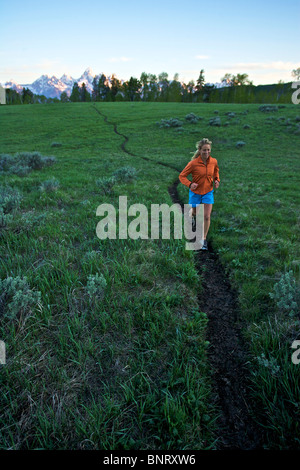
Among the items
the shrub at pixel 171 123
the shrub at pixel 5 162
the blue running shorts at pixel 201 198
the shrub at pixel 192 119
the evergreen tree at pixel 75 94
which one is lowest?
the blue running shorts at pixel 201 198

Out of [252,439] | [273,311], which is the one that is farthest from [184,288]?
[252,439]

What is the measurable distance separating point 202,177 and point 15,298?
16.2 feet

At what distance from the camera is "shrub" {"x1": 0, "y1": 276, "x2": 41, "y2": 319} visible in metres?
3.37

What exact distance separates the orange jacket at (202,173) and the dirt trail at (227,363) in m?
2.16

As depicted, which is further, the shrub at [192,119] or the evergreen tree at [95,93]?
the evergreen tree at [95,93]

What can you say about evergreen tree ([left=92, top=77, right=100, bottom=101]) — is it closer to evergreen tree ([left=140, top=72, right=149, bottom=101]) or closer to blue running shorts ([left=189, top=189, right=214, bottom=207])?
evergreen tree ([left=140, top=72, right=149, bottom=101])

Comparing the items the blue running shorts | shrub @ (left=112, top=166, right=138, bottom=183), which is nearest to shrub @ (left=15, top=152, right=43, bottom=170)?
shrub @ (left=112, top=166, right=138, bottom=183)

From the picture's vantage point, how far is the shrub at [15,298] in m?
3.37

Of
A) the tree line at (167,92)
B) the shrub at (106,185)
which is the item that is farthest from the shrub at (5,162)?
the tree line at (167,92)

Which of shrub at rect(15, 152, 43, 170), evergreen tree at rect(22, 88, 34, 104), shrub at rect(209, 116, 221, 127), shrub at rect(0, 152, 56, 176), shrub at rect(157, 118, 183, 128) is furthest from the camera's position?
evergreen tree at rect(22, 88, 34, 104)

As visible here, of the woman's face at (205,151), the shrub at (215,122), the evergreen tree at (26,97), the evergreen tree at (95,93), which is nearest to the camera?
the woman's face at (205,151)

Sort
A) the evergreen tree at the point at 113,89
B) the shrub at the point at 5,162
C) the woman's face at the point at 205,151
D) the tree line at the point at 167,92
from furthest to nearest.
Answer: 1. the evergreen tree at the point at 113,89
2. the tree line at the point at 167,92
3. the shrub at the point at 5,162
4. the woman's face at the point at 205,151

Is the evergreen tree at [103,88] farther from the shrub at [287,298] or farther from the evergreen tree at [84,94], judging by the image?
the shrub at [287,298]

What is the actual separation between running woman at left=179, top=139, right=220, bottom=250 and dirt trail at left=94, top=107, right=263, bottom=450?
171 cm
